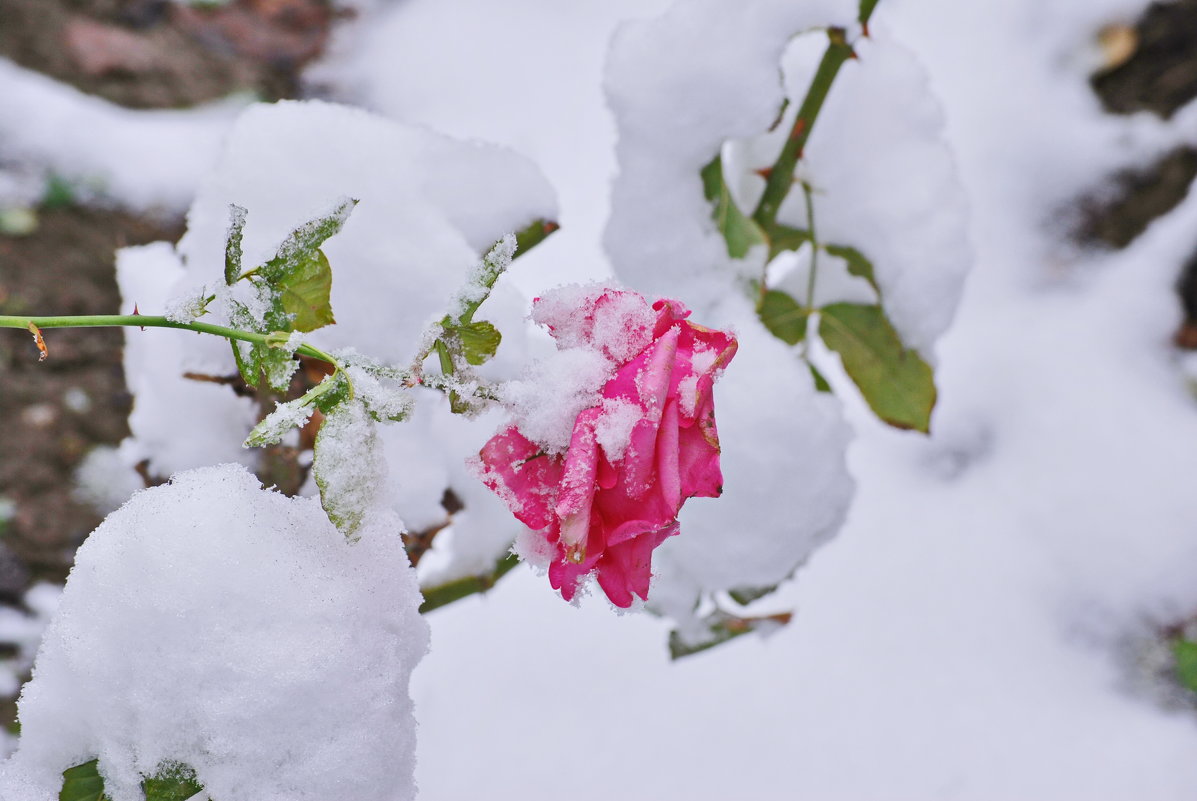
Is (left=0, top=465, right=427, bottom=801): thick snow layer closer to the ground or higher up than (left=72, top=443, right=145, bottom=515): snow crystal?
closer to the ground

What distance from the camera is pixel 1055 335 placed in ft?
3.71

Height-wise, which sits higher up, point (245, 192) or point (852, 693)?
point (245, 192)

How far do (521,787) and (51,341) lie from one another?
875 mm

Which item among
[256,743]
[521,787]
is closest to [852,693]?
[521,787]

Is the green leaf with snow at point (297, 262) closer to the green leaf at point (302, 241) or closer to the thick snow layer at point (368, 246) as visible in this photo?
the green leaf at point (302, 241)

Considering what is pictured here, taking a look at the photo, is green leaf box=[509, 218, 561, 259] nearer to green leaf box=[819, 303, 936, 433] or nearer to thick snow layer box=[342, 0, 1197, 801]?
thick snow layer box=[342, 0, 1197, 801]

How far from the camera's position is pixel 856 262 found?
0.69 metres

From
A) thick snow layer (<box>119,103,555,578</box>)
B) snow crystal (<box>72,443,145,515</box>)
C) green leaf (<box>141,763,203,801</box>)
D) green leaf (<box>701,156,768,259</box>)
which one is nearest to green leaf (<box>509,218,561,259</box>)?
thick snow layer (<box>119,103,555,578</box>)

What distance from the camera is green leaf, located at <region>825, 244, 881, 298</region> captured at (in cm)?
68

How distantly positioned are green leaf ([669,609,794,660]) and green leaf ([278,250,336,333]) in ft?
1.53

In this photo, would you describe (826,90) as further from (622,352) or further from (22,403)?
(22,403)

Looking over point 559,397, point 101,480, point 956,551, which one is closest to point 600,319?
point 559,397

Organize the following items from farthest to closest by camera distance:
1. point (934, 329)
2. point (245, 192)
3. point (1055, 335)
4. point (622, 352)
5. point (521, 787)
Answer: point (1055, 335)
point (521, 787)
point (934, 329)
point (245, 192)
point (622, 352)

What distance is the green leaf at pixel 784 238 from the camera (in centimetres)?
71
